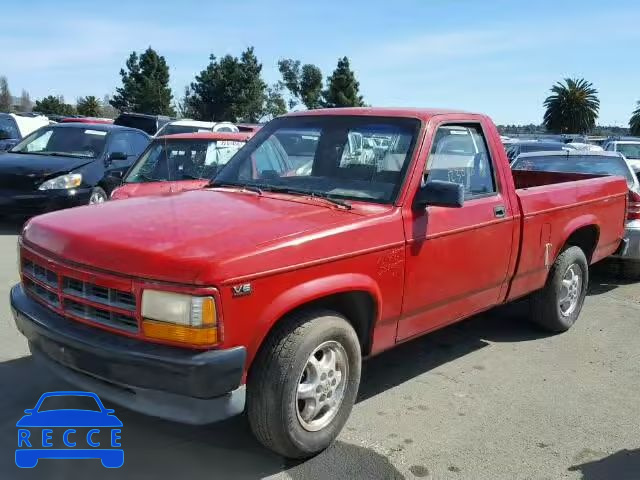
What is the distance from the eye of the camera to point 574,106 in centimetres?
4694

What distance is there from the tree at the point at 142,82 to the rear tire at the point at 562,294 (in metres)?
46.5

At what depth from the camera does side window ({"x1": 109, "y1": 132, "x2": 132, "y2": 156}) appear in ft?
34.2

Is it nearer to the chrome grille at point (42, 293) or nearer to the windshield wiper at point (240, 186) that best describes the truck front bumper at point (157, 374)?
the chrome grille at point (42, 293)

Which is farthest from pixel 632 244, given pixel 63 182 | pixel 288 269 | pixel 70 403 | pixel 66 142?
pixel 66 142

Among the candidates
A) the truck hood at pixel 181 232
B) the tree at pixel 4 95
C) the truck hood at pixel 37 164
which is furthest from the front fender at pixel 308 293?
the tree at pixel 4 95

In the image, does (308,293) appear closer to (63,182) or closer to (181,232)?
(181,232)

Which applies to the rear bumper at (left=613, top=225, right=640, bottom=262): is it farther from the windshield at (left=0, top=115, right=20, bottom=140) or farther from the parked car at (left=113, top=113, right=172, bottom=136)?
the parked car at (left=113, top=113, right=172, bottom=136)

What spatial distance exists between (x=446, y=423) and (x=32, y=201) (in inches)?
287

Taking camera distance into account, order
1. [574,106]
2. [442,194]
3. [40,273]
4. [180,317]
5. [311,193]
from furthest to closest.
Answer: [574,106], [311,193], [442,194], [40,273], [180,317]

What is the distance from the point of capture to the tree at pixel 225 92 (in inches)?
2020

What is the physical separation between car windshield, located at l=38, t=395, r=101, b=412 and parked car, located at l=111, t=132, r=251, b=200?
3.87m

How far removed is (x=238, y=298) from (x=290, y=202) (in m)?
1.06

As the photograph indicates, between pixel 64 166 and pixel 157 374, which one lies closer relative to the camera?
pixel 157 374

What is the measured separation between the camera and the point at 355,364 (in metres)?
3.53
